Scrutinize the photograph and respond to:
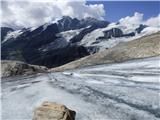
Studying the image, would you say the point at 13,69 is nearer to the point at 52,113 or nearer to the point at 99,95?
the point at 99,95

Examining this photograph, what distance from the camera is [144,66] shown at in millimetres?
17812

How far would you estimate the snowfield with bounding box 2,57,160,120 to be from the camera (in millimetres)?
9469

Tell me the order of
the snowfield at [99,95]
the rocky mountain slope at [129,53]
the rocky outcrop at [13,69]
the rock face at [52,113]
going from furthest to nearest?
the rocky mountain slope at [129,53] → the rocky outcrop at [13,69] → the snowfield at [99,95] → the rock face at [52,113]

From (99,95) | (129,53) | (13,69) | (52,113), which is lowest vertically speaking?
(52,113)

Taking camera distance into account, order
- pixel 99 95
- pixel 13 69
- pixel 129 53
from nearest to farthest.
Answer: pixel 99 95, pixel 13 69, pixel 129 53

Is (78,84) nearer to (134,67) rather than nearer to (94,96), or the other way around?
(94,96)

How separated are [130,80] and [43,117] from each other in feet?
24.0

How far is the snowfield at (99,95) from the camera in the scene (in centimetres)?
947

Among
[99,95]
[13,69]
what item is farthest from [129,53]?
[99,95]

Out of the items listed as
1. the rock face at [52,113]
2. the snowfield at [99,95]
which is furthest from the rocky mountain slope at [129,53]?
the rock face at [52,113]

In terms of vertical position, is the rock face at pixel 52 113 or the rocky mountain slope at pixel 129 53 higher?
the rocky mountain slope at pixel 129 53

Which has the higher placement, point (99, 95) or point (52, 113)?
point (99, 95)

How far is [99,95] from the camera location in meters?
11.5

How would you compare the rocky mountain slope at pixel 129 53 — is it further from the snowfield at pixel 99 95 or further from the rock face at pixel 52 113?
the rock face at pixel 52 113
